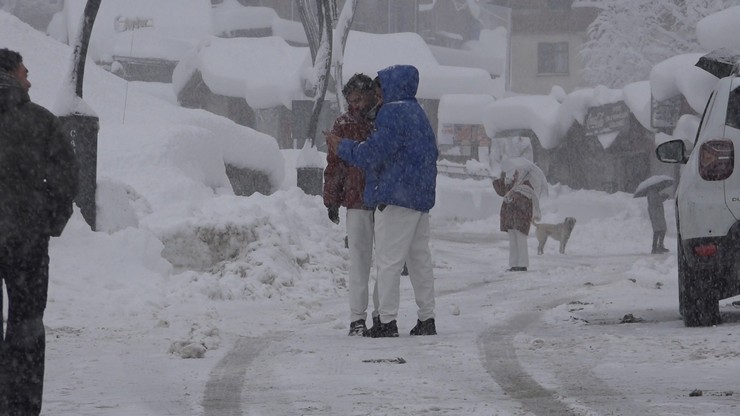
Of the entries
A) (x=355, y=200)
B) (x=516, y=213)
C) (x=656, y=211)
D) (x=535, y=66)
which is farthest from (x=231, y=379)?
(x=535, y=66)

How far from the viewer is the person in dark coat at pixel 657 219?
20.8m

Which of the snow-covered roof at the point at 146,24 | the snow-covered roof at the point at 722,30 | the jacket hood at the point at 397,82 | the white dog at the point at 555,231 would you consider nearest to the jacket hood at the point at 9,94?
the jacket hood at the point at 397,82

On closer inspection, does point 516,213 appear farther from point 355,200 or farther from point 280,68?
point 280,68

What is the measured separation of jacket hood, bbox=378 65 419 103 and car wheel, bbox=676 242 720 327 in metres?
1.95

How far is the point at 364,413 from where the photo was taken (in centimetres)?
464

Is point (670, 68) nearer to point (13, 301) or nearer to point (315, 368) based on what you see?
point (315, 368)

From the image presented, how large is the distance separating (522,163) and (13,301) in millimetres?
11565

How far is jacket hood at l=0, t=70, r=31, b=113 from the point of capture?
14.4 ft

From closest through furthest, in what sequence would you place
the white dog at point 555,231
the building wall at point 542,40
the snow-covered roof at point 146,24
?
1. the white dog at point 555,231
2. the snow-covered roof at point 146,24
3. the building wall at point 542,40

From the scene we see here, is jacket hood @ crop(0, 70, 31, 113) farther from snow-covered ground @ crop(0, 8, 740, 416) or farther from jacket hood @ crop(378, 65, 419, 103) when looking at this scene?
jacket hood @ crop(378, 65, 419, 103)

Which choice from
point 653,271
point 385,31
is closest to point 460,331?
point 653,271

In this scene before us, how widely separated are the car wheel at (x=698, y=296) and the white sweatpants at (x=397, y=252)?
1.57 metres

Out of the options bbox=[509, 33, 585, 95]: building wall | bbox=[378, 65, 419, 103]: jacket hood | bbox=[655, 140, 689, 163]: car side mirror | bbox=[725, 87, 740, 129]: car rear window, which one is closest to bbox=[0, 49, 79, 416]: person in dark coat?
bbox=[378, 65, 419, 103]: jacket hood

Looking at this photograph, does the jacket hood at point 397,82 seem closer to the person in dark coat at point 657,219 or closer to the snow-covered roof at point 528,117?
the person in dark coat at point 657,219
